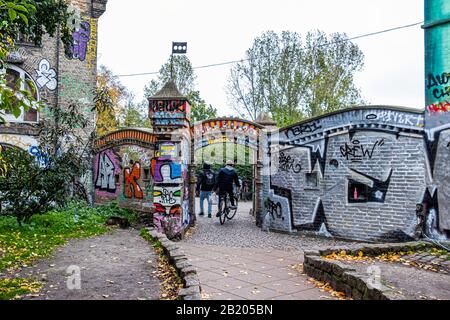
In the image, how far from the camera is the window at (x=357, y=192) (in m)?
10.6

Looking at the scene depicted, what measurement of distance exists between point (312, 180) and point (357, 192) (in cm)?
135

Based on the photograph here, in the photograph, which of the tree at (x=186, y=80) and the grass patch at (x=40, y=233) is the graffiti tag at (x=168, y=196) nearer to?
the grass patch at (x=40, y=233)

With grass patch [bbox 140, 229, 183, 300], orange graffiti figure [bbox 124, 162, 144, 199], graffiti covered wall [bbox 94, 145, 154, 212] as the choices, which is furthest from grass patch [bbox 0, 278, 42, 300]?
orange graffiti figure [bbox 124, 162, 144, 199]

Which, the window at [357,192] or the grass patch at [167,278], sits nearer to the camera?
the grass patch at [167,278]

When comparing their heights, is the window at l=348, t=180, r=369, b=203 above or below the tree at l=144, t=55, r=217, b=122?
below

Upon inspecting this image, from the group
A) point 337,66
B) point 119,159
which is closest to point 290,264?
point 119,159

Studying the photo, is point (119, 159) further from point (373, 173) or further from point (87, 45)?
point (373, 173)

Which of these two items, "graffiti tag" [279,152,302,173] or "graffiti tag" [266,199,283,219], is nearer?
"graffiti tag" [279,152,302,173]

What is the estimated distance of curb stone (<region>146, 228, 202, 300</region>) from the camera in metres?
4.71

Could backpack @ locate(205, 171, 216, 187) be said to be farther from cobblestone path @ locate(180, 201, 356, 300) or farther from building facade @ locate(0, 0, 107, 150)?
building facade @ locate(0, 0, 107, 150)

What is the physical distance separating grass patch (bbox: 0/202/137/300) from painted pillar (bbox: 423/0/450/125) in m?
8.19

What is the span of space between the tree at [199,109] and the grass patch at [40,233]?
1866 centimetres

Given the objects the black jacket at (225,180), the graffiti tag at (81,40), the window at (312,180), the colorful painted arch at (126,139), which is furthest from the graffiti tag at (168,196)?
the graffiti tag at (81,40)
